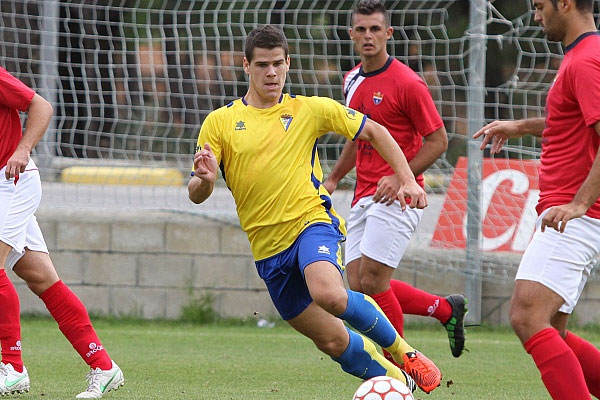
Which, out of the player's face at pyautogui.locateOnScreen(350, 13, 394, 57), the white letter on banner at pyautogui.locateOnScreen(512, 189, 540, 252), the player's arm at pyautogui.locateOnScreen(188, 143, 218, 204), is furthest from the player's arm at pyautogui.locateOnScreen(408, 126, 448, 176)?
the white letter on banner at pyautogui.locateOnScreen(512, 189, 540, 252)

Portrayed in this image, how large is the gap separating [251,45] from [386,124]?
5.27 feet

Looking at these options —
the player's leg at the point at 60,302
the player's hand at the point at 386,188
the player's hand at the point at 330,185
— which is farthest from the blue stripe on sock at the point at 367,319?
the player's hand at the point at 330,185

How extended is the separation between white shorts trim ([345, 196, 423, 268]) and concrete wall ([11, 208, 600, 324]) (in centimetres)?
328

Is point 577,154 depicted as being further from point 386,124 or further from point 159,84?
point 159,84

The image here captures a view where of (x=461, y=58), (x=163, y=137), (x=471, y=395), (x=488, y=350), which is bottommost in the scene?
(x=488, y=350)

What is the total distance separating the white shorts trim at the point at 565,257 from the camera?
4.64 meters

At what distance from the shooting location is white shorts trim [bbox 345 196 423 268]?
22.9 feet

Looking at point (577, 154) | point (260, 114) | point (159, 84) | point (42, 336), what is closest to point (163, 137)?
point (159, 84)

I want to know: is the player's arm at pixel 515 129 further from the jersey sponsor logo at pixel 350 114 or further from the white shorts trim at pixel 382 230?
the white shorts trim at pixel 382 230

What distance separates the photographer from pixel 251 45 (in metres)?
5.67

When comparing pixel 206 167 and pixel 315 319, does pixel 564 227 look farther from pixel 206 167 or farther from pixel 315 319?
pixel 206 167

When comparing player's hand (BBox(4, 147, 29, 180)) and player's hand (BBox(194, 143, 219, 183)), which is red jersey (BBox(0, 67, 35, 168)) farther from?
player's hand (BBox(194, 143, 219, 183))

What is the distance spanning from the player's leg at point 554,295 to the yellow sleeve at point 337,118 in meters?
1.27

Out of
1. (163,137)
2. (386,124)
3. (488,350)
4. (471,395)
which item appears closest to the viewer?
(471,395)
